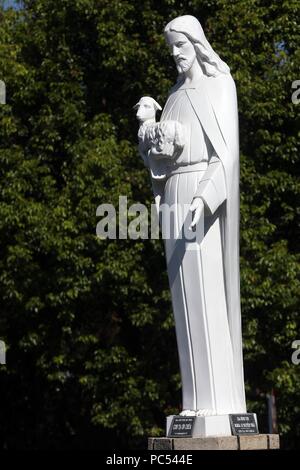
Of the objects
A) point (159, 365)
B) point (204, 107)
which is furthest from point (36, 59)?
point (204, 107)

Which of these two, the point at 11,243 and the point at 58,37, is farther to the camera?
the point at 58,37

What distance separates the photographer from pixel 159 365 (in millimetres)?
20422

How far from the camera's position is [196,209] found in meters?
10.3

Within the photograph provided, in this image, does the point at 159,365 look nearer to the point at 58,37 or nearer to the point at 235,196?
the point at 58,37

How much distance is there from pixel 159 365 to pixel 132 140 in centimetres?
444

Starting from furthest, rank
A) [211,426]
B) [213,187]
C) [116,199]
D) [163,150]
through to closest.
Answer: [116,199], [163,150], [213,187], [211,426]

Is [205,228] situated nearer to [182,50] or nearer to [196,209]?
[196,209]

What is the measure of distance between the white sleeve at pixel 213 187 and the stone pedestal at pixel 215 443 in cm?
219

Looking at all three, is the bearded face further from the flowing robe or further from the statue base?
the statue base

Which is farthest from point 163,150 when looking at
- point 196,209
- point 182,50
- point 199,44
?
point 199,44

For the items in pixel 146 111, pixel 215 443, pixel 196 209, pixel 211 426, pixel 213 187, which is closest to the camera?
pixel 215 443

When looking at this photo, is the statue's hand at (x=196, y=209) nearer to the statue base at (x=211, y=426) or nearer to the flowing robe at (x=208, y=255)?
Answer: the flowing robe at (x=208, y=255)

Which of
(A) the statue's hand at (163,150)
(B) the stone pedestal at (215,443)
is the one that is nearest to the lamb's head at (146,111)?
(A) the statue's hand at (163,150)

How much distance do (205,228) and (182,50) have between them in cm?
186
